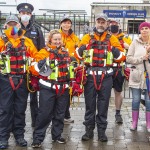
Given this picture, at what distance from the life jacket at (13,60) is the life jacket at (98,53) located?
3.31 ft

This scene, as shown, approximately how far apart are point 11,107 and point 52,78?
77cm

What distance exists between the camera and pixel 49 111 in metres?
5.39

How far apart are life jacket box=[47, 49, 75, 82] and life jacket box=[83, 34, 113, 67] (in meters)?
0.38

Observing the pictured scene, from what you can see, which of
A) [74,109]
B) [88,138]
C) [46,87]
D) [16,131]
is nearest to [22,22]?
[46,87]

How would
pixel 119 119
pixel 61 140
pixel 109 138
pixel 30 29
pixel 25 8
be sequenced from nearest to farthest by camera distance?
pixel 61 140 < pixel 109 138 < pixel 25 8 < pixel 30 29 < pixel 119 119

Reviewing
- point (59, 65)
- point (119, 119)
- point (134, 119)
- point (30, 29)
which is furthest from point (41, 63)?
point (119, 119)

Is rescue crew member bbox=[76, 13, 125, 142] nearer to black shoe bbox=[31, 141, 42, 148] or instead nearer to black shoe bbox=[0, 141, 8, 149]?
black shoe bbox=[31, 141, 42, 148]

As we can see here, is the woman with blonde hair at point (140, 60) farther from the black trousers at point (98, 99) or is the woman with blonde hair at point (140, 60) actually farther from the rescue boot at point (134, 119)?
the black trousers at point (98, 99)

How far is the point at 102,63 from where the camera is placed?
18.2ft

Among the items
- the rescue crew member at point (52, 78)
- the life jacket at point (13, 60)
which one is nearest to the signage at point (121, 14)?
the rescue crew member at point (52, 78)

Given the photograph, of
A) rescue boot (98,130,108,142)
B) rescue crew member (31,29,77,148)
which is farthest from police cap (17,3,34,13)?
rescue boot (98,130,108,142)

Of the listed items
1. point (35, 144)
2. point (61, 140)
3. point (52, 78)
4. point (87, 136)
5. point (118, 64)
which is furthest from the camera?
point (118, 64)

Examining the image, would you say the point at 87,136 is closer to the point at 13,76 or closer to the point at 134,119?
the point at 134,119

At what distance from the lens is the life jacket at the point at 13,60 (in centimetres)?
518
